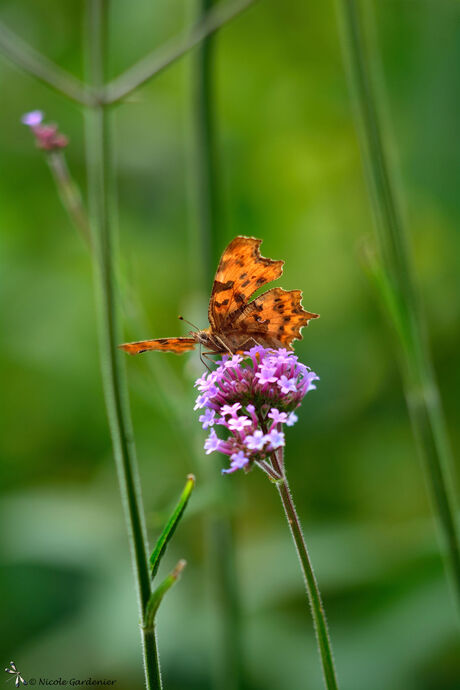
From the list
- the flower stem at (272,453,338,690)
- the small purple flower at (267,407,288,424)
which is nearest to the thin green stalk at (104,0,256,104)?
the small purple flower at (267,407,288,424)

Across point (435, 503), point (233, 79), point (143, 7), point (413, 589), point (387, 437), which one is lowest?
point (413, 589)

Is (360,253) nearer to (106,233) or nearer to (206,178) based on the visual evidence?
(106,233)

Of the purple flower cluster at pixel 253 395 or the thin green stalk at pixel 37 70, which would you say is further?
the thin green stalk at pixel 37 70

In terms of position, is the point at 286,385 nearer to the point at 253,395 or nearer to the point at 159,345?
the point at 253,395

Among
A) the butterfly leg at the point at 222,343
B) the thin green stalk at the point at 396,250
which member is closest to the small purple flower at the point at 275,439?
the butterfly leg at the point at 222,343

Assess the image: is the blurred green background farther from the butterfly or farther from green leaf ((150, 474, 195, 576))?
green leaf ((150, 474, 195, 576))

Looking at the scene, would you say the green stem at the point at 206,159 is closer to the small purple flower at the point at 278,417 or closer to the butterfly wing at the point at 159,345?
the butterfly wing at the point at 159,345

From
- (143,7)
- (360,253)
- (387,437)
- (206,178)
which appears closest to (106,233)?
(360,253)
